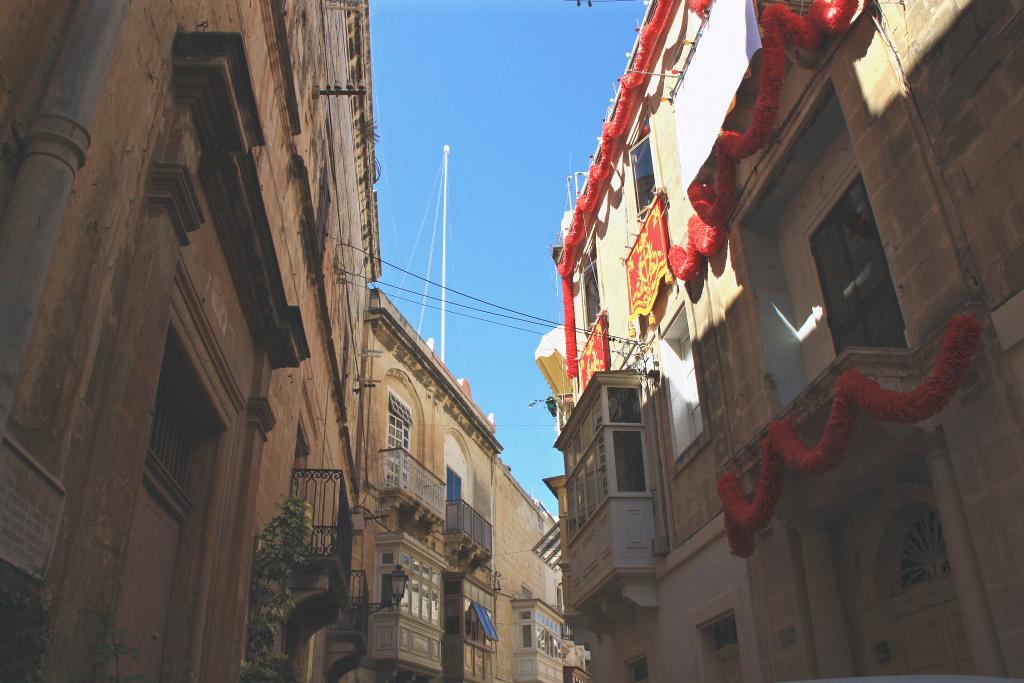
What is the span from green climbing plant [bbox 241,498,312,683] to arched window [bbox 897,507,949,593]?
5710 millimetres

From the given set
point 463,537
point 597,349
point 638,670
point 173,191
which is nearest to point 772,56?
point 173,191

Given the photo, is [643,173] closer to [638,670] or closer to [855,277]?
[855,277]

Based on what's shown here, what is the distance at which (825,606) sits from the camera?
7.57m

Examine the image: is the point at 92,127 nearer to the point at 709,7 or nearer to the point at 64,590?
the point at 64,590

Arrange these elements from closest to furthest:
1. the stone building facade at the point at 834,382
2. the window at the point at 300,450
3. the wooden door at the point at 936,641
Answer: the stone building facade at the point at 834,382 → the wooden door at the point at 936,641 → the window at the point at 300,450

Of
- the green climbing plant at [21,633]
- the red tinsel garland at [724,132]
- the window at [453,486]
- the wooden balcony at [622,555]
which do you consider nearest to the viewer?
the green climbing plant at [21,633]

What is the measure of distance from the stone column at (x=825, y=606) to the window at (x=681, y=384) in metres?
3.14

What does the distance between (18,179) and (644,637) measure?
35.1ft

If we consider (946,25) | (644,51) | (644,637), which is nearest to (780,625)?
(644,637)

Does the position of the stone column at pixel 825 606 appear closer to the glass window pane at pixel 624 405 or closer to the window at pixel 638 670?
the glass window pane at pixel 624 405

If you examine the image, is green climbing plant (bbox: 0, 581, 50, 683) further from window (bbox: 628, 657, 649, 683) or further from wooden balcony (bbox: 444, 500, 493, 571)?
wooden balcony (bbox: 444, 500, 493, 571)

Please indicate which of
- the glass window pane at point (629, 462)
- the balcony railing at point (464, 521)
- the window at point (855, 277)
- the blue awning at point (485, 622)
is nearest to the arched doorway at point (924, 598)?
the window at point (855, 277)

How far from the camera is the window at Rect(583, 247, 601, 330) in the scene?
56.6 feet

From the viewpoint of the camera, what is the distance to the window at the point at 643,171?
45.9ft
